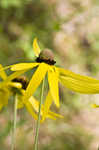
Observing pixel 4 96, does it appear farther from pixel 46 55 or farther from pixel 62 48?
pixel 62 48

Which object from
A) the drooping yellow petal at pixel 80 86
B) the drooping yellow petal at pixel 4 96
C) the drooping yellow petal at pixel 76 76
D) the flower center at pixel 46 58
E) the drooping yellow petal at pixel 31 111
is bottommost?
the drooping yellow petal at pixel 31 111

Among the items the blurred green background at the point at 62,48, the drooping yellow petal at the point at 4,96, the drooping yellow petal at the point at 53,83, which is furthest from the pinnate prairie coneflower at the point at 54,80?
the blurred green background at the point at 62,48

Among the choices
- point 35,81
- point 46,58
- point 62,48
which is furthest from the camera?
Answer: point 62,48

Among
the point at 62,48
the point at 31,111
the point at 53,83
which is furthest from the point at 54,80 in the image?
the point at 62,48

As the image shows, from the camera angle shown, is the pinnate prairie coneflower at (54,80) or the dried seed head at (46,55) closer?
the pinnate prairie coneflower at (54,80)

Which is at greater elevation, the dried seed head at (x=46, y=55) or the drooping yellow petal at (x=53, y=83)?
the dried seed head at (x=46, y=55)

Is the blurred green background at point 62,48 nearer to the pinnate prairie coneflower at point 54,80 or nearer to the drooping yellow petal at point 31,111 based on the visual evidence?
the drooping yellow petal at point 31,111

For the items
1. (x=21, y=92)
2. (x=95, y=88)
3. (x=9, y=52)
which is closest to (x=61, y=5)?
(x=9, y=52)
